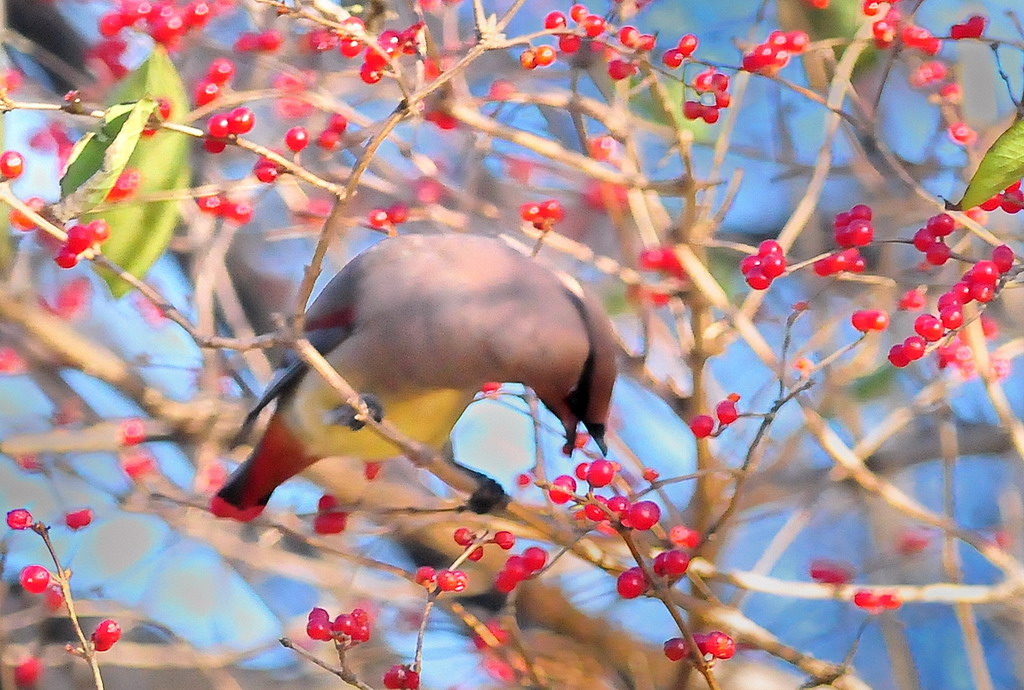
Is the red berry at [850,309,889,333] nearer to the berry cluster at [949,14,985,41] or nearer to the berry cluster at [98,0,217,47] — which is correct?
the berry cluster at [949,14,985,41]

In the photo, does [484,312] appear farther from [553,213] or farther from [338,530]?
[338,530]

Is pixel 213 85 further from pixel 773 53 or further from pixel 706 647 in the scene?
pixel 706 647

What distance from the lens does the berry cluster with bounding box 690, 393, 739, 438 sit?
56.0 inches

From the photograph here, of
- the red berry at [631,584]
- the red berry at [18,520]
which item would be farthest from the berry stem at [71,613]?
the red berry at [631,584]

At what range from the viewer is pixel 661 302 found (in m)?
1.97

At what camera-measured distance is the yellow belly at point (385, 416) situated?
5.12ft

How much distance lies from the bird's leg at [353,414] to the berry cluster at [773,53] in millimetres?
665

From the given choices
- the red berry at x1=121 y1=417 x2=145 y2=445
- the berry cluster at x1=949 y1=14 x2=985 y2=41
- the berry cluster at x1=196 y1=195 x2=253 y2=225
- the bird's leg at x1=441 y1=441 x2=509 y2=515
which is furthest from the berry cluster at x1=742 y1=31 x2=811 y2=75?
the red berry at x1=121 y1=417 x2=145 y2=445

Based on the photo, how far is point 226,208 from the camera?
1756 millimetres

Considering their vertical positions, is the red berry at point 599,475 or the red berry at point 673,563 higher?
the red berry at point 599,475

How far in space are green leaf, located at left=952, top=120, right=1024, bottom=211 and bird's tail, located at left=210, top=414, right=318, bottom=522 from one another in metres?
1.02

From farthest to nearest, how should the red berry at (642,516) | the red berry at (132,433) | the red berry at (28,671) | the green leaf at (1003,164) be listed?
the red berry at (28,671) → the red berry at (132,433) → the red berry at (642,516) → the green leaf at (1003,164)

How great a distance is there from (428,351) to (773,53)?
608 mm

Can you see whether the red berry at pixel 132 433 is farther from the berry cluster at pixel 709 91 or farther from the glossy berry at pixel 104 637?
the berry cluster at pixel 709 91
